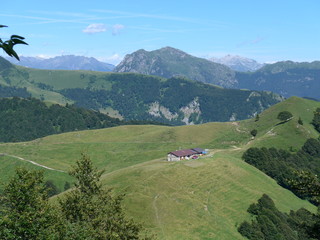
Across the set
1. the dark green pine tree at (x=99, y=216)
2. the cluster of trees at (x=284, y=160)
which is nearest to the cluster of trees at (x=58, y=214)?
the dark green pine tree at (x=99, y=216)

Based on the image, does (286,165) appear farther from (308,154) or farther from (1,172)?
(1,172)

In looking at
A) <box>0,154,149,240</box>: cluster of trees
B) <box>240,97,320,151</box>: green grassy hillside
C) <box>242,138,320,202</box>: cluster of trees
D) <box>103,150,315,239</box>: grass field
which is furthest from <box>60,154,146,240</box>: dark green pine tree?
<box>240,97,320,151</box>: green grassy hillside

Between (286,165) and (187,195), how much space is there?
194 feet

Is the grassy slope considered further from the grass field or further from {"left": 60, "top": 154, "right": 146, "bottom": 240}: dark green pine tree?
{"left": 60, "top": 154, "right": 146, "bottom": 240}: dark green pine tree

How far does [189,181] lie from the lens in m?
85.2

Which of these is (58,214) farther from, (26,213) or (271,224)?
(271,224)

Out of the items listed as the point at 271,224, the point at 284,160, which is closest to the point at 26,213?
the point at 271,224

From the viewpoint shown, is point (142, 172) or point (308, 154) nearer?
point (142, 172)

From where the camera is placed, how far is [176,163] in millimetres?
96812

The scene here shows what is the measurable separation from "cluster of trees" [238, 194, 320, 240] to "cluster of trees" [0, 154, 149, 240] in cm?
4284

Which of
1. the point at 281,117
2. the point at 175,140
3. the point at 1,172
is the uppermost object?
the point at 281,117

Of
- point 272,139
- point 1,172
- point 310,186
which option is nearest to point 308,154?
point 272,139

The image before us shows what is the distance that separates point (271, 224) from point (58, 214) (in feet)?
184

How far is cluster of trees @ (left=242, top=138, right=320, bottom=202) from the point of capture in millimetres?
115188
